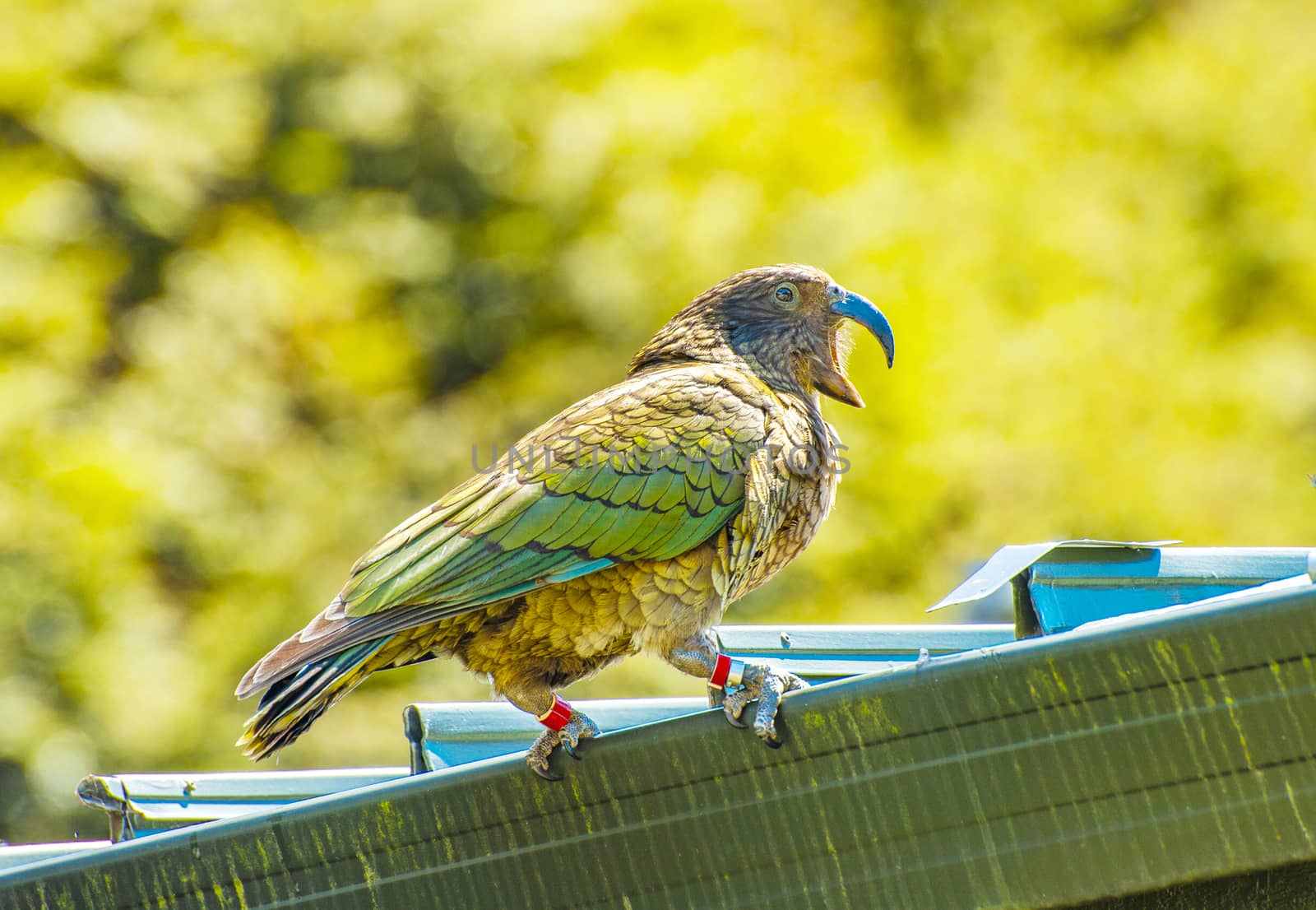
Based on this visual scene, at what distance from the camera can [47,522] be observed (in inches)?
298

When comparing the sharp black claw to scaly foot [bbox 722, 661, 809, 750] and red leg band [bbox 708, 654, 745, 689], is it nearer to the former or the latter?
scaly foot [bbox 722, 661, 809, 750]

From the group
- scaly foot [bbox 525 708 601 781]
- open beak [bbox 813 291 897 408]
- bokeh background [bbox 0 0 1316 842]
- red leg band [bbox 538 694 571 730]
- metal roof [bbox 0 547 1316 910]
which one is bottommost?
metal roof [bbox 0 547 1316 910]

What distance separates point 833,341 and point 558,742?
5.94ft

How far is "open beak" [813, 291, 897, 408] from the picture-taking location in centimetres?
390

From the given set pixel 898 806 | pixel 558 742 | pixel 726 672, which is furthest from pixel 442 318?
pixel 898 806

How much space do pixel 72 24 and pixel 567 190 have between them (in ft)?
11.1

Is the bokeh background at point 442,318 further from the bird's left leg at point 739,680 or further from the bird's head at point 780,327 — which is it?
the bird's left leg at point 739,680

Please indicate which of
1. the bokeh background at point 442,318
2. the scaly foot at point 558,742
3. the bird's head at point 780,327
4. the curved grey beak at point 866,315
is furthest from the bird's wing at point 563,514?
the bokeh background at point 442,318

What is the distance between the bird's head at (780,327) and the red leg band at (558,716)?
4.36 feet

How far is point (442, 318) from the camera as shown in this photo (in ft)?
31.7

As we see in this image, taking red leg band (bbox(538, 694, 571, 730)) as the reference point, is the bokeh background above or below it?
above

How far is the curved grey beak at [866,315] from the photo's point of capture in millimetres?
3883

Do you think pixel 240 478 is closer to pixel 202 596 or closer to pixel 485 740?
pixel 202 596

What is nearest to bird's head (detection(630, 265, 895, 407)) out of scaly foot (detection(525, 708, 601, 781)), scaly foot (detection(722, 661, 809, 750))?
scaly foot (detection(722, 661, 809, 750))
